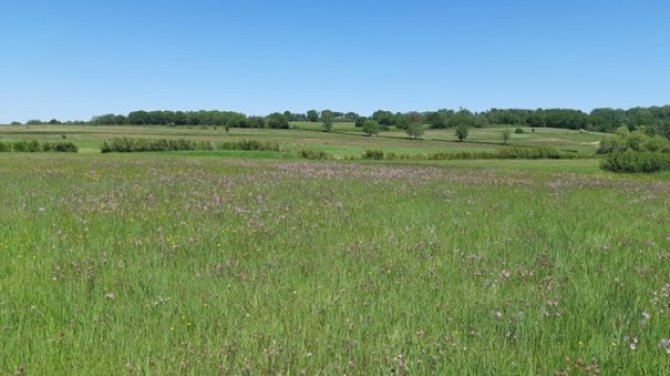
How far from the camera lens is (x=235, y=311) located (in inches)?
187

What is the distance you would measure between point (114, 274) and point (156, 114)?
199884 mm

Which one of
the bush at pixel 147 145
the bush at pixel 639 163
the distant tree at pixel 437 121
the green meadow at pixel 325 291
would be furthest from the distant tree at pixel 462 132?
the green meadow at pixel 325 291

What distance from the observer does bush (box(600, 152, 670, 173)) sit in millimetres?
46906

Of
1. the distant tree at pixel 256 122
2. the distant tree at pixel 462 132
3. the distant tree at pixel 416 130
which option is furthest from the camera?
the distant tree at pixel 256 122

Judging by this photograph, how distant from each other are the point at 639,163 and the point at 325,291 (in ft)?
167

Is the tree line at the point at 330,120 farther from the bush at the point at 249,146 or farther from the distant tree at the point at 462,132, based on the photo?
the bush at the point at 249,146

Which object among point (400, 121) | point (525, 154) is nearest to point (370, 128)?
point (400, 121)

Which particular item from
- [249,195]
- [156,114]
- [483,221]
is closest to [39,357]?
[483,221]

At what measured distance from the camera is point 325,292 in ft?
17.4

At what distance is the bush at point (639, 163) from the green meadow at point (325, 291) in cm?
4228

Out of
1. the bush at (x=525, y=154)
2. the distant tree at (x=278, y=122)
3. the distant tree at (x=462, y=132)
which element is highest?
the distant tree at (x=278, y=122)

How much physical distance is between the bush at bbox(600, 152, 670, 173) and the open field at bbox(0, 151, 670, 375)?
42150mm

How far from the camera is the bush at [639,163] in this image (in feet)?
154

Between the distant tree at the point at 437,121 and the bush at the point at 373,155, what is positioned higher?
the distant tree at the point at 437,121
